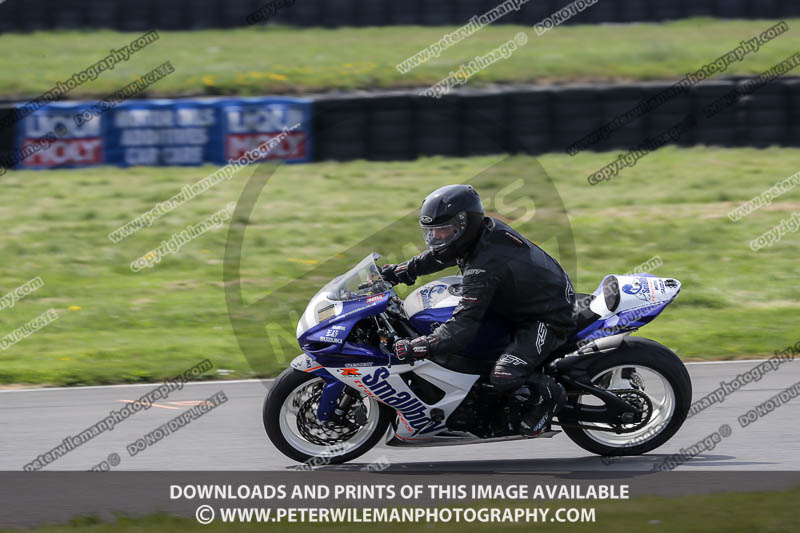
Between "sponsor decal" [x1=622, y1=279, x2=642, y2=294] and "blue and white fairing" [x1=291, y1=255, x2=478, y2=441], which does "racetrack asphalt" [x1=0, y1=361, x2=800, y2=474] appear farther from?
"sponsor decal" [x1=622, y1=279, x2=642, y2=294]

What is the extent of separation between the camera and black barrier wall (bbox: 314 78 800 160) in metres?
17.1

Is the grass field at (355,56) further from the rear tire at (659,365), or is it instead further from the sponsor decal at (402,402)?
the sponsor decal at (402,402)

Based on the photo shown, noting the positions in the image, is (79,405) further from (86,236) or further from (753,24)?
(753,24)

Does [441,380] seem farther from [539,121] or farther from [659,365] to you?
[539,121]

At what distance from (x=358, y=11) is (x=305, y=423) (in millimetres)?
19274

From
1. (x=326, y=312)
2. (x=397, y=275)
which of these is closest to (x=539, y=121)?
(x=397, y=275)

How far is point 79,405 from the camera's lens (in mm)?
8500

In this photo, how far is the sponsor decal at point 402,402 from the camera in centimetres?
→ 646

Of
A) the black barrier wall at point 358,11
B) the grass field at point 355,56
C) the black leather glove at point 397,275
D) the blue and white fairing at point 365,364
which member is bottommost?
the blue and white fairing at point 365,364

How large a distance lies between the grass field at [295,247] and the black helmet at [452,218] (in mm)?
3724

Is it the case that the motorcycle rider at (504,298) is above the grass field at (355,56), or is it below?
below

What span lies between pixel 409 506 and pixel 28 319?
7.31 m

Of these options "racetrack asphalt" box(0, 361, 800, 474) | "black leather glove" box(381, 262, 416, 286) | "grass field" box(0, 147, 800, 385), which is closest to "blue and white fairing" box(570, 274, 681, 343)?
"racetrack asphalt" box(0, 361, 800, 474)

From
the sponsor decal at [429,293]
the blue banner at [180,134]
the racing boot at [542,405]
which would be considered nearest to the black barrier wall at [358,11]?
the blue banner at [180,134]
